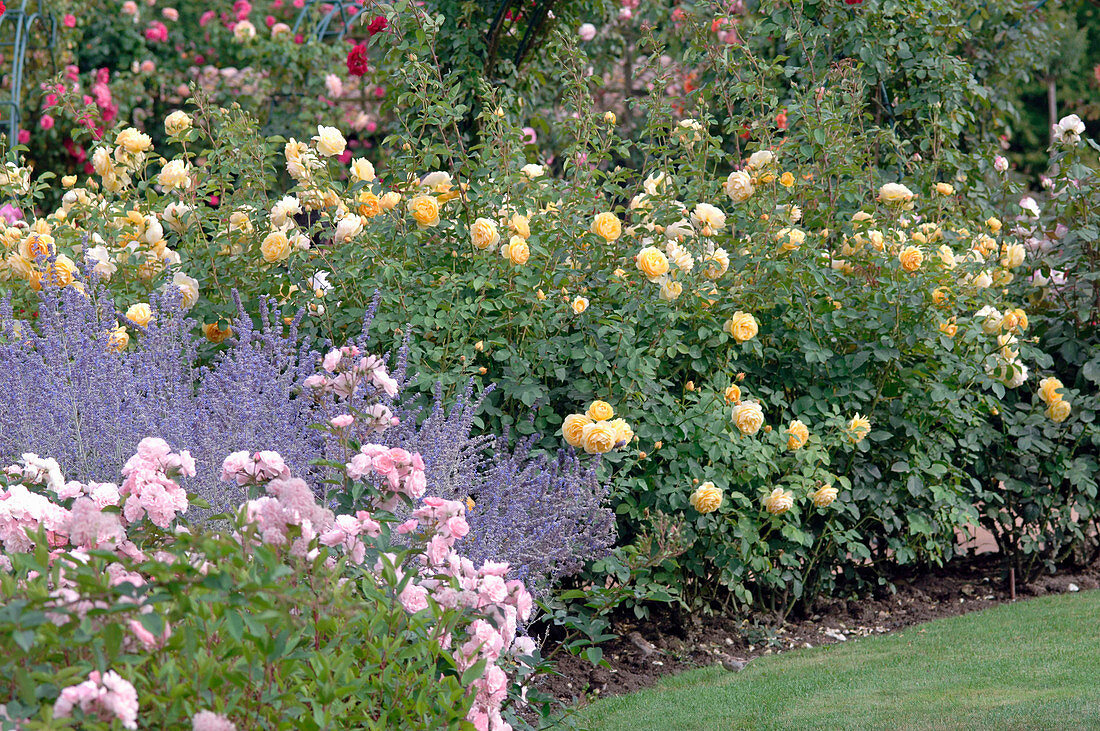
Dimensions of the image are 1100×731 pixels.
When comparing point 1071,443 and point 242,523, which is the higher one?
point 242,523

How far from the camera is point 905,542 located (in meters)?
3.98

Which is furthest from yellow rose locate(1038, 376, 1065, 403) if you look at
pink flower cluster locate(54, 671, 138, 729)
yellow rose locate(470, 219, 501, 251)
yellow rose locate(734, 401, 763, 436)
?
pink flower cluster locate(54, 671, 138, 729)

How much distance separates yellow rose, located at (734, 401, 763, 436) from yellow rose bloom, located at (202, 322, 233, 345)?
5.18ft

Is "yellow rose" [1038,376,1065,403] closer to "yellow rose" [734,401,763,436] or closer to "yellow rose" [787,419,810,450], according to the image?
"yellow rose" [787,419,810,450]

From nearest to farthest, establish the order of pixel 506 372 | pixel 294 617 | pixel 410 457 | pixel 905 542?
pixel 294 617 → pixel 410 457 → pixel 506 372 → pixel 905 542

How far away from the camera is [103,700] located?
1410mm

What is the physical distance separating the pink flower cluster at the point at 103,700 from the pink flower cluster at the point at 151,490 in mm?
547

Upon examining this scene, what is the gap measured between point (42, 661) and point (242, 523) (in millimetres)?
323

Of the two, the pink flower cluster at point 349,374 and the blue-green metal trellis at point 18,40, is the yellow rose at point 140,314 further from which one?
the blue-green metal trellis at point 18,40

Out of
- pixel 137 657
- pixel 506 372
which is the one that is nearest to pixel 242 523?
pixel 137 657

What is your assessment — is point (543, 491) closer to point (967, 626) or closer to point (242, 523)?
point (242, 523)

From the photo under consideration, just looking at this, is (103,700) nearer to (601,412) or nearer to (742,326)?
(601,412)

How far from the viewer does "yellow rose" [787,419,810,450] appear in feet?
11.5

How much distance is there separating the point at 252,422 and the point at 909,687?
183 cm
